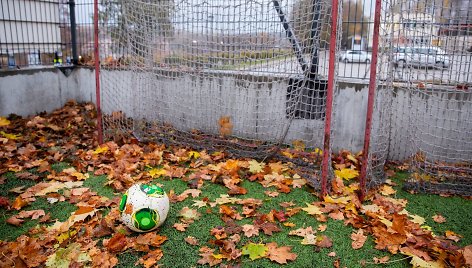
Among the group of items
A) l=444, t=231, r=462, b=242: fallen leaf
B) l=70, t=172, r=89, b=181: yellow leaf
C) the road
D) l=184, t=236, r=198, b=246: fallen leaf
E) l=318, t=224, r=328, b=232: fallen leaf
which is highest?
the road

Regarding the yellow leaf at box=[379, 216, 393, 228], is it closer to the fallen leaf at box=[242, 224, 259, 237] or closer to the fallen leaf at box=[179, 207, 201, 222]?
the fallen leaf at box=[242, 224, 259, 237]

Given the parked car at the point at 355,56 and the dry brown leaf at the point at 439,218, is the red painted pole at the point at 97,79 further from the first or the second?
the dry brown leaf at the point at 439,218

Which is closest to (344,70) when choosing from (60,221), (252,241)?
(252,241)

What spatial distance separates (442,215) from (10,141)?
586 centimetres

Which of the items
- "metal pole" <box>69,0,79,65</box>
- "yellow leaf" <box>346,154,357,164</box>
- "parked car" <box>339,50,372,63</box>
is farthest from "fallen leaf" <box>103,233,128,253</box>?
"metal pole" <box>69,0,79,65</box>

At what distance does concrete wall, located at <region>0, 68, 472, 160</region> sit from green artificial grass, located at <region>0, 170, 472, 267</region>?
86cm

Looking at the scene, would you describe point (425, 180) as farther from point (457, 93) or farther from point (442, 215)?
point (457, 93)

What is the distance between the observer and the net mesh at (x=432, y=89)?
15.3 ft

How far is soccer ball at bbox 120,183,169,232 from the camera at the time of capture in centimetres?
335

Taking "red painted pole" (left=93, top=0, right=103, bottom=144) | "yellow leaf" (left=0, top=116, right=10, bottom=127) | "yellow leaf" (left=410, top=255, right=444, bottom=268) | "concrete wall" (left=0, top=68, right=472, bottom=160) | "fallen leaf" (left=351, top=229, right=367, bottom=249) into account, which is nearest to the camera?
"yellow leaf" (left=410, top=255, right=444, bottom=268)

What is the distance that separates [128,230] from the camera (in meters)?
3.49

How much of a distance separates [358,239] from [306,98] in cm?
231

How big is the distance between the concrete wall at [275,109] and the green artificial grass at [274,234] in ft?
2.83

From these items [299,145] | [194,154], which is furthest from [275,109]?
[194,154]
